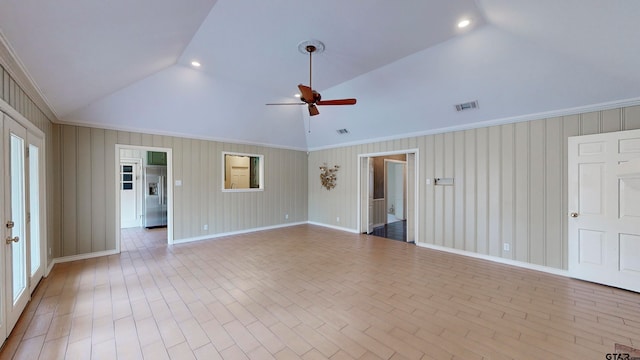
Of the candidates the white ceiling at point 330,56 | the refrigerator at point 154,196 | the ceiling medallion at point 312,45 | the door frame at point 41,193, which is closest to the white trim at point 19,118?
the door frame at point 41,193

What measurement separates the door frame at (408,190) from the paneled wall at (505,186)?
0.37ft

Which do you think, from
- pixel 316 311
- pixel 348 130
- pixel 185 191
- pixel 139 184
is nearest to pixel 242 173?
pixel 185 191

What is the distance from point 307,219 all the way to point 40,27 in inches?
274

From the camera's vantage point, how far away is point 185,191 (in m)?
5.62

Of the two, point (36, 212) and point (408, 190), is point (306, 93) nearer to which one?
point (408, 190)

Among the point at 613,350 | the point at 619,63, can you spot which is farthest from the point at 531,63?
the point at 613,350

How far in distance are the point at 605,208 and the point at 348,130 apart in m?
4.60

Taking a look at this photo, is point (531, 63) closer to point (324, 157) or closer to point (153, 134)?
point (324, 157)

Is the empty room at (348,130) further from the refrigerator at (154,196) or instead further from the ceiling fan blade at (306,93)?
the refrigerator at (154,196)

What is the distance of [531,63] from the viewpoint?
126 inches

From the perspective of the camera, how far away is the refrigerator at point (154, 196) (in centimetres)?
718

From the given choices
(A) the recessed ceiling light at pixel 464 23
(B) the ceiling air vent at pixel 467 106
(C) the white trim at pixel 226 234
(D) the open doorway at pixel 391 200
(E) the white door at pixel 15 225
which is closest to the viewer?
Answer: (E) the white door at pixel 15 225

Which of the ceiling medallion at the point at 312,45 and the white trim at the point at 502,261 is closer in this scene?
the ceiling medallion at the point at 312,45

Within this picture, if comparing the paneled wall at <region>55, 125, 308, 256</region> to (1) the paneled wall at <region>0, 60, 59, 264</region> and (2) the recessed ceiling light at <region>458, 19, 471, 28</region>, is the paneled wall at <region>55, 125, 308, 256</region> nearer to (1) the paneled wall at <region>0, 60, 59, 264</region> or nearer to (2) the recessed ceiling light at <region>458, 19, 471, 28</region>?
(1) the paneled wall at <region>0, 60, 59, 264</region>
